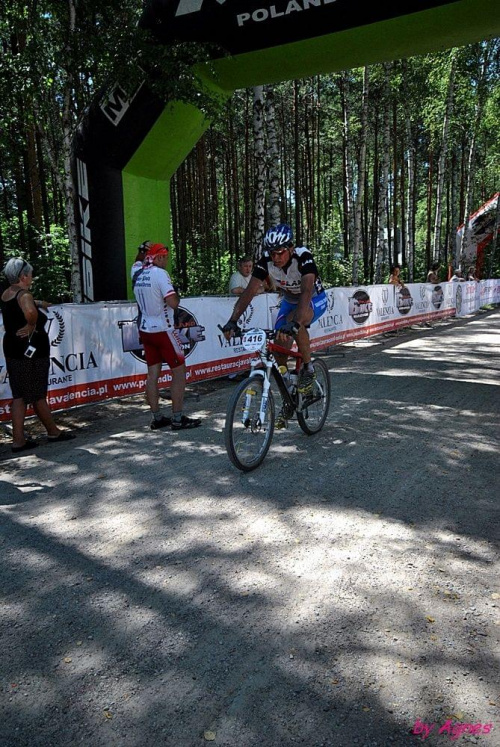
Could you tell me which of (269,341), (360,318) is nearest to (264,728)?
(269,341)

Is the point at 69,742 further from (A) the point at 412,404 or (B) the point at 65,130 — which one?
(B) the point at 65,130

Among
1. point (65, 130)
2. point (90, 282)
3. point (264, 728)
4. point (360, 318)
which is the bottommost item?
point (264, 728)

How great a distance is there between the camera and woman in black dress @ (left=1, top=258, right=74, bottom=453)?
5797 mm

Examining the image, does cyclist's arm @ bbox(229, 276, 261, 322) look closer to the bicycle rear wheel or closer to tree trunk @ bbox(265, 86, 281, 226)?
the bicycle rear wheel

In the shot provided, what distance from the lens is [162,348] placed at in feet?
21.9

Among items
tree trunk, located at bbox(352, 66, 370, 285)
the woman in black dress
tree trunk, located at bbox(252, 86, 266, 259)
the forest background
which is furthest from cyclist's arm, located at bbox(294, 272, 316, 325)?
tree trunk, located at bbox(352, 66, 370, 285)

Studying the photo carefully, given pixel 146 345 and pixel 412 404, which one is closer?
A: pixel 146 345

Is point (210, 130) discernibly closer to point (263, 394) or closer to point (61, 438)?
point (61, 438)

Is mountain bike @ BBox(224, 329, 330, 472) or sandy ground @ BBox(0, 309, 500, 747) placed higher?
mountain bike @ BBox(224, 329, 330, 472)

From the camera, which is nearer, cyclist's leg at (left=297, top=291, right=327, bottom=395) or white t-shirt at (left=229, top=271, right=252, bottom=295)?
cyclist's leg at (left=297, top=291, right=327, bottom=395)

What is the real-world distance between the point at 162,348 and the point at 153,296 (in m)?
0.61

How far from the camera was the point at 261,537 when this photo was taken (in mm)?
3758

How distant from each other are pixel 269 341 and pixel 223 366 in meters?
4.69
